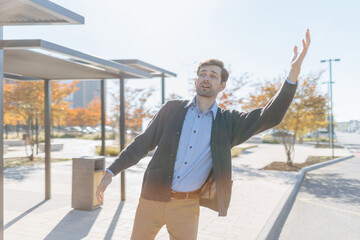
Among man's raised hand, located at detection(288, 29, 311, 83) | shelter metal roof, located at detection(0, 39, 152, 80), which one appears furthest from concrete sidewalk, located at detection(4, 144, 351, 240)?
man's raised hand, located at detection(288, 29, 311, 83)

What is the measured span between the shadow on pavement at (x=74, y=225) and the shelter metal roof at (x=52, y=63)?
2.42 metres

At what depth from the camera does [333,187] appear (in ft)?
32.3

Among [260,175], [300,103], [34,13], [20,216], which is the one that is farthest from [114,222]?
[300,103]

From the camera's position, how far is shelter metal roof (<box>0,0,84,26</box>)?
3395 mm

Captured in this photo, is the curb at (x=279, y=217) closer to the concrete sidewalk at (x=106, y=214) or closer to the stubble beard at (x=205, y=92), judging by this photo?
the concrete sidewalk at (x=106, y=214)

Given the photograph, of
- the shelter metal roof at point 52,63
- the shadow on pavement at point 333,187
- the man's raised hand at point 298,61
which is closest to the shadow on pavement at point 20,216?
the shelter metal roof at point 52,63

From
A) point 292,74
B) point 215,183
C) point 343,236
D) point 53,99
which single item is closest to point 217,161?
point 215,183

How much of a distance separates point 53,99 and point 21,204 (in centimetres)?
1149

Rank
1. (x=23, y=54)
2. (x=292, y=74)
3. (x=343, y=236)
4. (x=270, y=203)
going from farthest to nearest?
(x=270, y=203) < (x=343, y=236) < (x=23, y=54) < (x=292, y=74)

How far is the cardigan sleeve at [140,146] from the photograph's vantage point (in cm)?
260

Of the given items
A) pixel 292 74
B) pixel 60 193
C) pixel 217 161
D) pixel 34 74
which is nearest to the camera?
pixel 292 74

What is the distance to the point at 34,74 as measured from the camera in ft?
22.5

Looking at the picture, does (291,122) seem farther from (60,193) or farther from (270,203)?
(60,193)

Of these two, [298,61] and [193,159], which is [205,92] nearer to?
[193,159]
